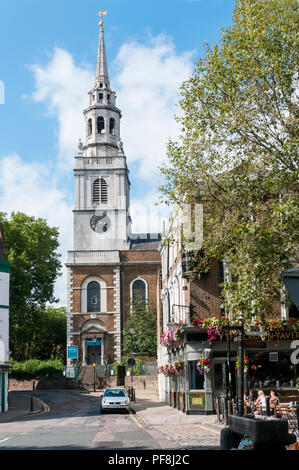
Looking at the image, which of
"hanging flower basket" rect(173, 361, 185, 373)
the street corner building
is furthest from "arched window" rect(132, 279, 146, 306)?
"hanging flower basket" rect(173, 361, 185, 373)

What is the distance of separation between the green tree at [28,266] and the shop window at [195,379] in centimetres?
2857

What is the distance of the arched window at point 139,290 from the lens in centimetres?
5961

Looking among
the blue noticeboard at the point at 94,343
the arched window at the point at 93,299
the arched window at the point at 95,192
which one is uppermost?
the arched window at the point at 95,192

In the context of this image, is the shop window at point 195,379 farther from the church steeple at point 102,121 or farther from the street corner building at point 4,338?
the church steeple at point 102,121

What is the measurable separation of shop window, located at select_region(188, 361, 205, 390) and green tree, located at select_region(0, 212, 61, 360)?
1125 inches

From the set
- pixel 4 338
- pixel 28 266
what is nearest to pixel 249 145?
pixel 4 338

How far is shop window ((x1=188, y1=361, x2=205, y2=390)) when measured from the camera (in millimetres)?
25234

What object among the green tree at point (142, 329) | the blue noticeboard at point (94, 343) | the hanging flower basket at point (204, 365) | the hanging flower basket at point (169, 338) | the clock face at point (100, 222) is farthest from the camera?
the clock face at point (100, 222)

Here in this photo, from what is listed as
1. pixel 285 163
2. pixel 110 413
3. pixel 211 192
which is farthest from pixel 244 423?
pixel 110 413

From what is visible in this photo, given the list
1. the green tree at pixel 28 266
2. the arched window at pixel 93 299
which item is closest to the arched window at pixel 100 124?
the green tree at pixel 28 266

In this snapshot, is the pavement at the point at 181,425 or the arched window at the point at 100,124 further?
the arched window at the point at 100,124

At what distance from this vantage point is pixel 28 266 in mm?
54656
